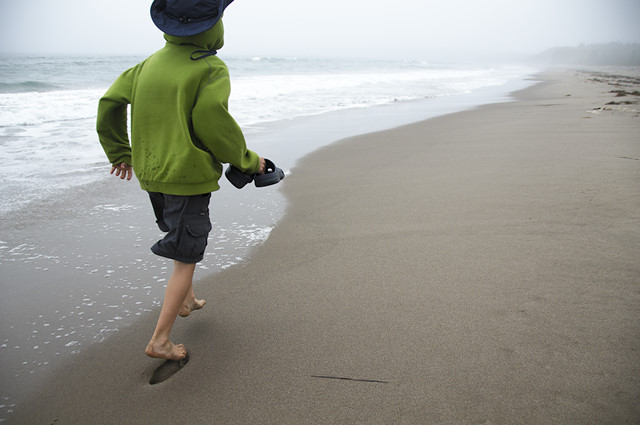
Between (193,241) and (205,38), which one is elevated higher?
(205,38)

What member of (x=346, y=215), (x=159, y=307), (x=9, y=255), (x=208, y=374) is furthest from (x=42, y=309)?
(x=346, y=215)

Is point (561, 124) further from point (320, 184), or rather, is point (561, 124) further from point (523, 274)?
point (523, 274)

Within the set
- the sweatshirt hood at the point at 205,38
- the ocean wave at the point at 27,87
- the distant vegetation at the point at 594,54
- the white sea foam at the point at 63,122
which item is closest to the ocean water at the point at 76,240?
the white sea foam at the point at 63,122

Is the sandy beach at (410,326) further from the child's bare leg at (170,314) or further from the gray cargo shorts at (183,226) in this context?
the gray cargo shorts at (183,226)

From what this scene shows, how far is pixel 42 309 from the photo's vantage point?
7.68ft

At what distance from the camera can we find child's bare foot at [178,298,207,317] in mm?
2164

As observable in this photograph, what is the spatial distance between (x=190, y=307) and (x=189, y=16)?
1.45 m

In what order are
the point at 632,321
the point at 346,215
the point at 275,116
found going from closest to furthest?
the point at 632,321 < the point at 346,215 < the point at 275,116

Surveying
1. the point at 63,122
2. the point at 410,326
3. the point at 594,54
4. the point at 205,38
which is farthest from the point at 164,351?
the point at 594,54

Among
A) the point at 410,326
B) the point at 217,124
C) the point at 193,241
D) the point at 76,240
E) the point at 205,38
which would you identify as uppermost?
the point at 205,38

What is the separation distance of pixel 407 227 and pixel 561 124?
18.8 ft

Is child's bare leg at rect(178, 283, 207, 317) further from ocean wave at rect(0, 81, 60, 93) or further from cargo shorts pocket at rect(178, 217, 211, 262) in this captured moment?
ocean wave at rect(0, 81, 60, 93)

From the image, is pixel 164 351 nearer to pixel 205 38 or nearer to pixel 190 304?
pixel 190 304

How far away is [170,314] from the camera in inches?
73.8
